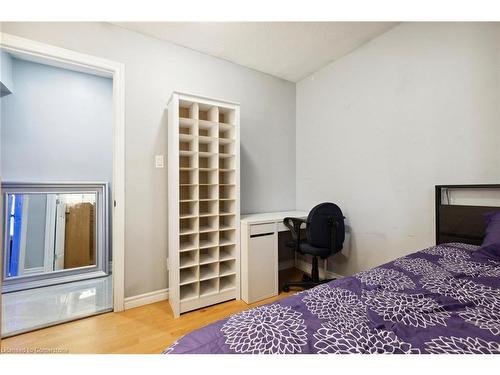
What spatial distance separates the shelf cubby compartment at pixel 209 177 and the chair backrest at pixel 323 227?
951 millimetres

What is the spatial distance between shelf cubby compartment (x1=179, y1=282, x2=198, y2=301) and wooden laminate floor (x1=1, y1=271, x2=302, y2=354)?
125 millimetres

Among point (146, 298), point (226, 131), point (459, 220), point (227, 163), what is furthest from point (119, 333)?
point (459, 220)

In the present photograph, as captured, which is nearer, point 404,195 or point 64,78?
point 404,195

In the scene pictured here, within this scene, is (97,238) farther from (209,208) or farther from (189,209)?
(209,208)

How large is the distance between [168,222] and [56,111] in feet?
6.30

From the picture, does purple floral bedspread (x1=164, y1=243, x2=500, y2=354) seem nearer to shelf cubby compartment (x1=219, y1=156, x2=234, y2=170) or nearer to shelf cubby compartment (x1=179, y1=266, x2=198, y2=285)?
shelf cubby compartment (x1=179, y1=266, x2=198, y2=285)

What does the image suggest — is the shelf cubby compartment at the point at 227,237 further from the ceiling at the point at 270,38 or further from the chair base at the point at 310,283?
the ceiling at the point at 270,38

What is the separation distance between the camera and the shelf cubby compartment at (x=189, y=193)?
79.3 inches

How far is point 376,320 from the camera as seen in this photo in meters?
0.73

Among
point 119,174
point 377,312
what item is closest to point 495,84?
point 377,312

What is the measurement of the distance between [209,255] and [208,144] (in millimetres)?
1106

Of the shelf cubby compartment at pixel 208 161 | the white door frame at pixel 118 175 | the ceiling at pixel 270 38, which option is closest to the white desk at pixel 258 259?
the shelf cubby compartment at pixel 208 161

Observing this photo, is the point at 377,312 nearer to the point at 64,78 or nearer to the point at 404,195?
the point at 404,195
